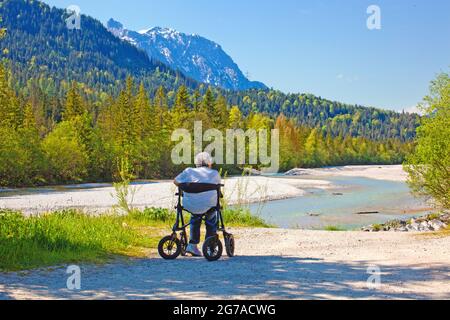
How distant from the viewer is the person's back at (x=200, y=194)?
30.4 ft

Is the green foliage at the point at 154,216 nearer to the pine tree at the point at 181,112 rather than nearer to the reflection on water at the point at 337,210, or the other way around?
the reflection on water at the point at 337,210

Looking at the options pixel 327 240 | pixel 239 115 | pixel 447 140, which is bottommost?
pixel 327 240

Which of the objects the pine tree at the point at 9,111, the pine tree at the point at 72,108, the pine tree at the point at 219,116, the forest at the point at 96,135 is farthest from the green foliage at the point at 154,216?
the pine tree at the point at 219,116

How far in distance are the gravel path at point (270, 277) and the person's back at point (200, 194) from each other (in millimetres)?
1034

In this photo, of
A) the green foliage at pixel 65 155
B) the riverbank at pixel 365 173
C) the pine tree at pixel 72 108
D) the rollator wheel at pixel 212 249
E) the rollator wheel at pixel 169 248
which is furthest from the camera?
the riverbank at pixel 365 173

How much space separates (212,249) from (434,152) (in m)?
11.1

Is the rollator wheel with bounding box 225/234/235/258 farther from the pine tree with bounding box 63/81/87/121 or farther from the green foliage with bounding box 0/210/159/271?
the pine tree with bounding box 63/81/87/121

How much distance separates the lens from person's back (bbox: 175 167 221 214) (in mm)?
9266

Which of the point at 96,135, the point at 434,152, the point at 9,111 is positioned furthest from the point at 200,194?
the point at 96,135

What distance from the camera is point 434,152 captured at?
17125mm

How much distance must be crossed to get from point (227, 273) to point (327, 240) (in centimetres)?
570

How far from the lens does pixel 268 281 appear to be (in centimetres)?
726
